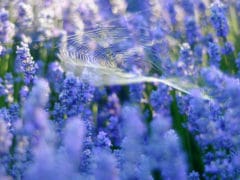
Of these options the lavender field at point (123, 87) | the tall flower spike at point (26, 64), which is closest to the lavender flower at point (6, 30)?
the lavender field at point (123, 87)

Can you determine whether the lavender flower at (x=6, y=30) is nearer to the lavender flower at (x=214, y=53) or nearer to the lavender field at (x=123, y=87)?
the lavender field at (x=123, y=87)

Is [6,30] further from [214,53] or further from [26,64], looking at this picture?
[214,53]

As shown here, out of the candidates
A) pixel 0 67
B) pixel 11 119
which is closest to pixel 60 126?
pixel 11 119

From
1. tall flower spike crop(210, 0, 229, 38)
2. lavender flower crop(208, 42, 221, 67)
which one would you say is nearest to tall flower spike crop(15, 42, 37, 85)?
lavender flower crop(208, 42, 221, 67)

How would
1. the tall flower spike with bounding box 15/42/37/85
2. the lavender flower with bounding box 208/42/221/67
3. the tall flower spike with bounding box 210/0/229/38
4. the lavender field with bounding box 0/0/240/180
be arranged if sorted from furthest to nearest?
the tall flower spike with bounding box 210/0/229/38, the lavender flower with bounding box 208/42/221/67, the tall flower spike with bounding box 15/42/37/85, the lavender field with bounding box 0/0/240/180

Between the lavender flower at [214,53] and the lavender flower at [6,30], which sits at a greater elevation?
the lavender flower at [6,30]

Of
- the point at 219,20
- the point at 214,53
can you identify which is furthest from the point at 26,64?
the point at 219,20

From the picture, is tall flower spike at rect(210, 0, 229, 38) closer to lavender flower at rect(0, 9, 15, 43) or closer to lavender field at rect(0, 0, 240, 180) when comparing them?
lavender field at rect(0, 0, 240, 180)
